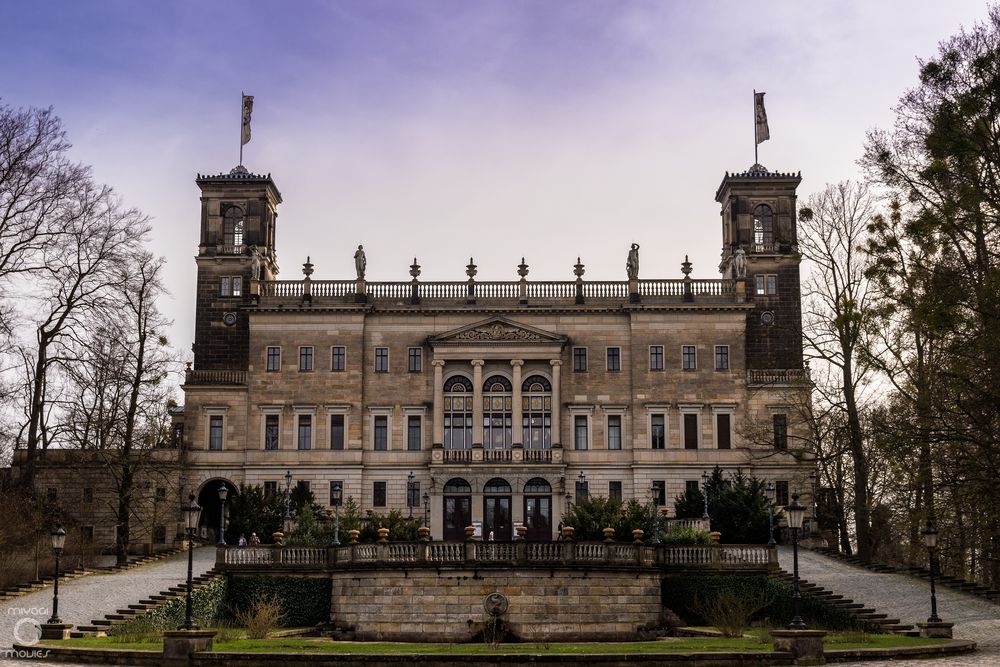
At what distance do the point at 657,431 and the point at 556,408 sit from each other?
5.22 meters

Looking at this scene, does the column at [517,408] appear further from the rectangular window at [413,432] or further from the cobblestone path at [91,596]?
the cobblestone path at [91,596]

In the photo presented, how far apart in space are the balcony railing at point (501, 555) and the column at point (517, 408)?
65.6 ft

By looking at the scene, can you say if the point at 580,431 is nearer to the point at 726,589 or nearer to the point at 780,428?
the point at 780,428

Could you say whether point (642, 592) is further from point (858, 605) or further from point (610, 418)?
point (610, 418)

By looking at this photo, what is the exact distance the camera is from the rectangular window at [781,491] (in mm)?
67125

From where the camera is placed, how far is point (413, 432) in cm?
6856

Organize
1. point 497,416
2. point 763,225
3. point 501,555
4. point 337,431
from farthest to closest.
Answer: point 763,225 → point 337,431 → point 497,416 → point 501,555

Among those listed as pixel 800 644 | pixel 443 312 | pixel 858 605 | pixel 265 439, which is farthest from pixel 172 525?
pixel 800 644

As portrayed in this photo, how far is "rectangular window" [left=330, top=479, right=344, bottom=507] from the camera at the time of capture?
67.4 meters

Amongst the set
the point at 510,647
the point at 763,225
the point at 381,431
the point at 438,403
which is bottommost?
the point at 510,647

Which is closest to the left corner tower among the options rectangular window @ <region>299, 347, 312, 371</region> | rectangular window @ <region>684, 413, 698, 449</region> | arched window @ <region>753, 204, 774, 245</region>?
rectangular window @ <region>299, 347, 312, 371</region>

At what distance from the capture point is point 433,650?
34.5 m

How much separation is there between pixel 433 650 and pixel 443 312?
35697 millimetres

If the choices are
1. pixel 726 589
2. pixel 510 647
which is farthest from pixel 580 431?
pixel 510 647
